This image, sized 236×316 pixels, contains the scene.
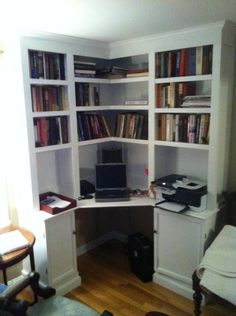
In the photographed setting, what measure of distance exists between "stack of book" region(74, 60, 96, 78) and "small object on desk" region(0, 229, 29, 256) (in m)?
1.50

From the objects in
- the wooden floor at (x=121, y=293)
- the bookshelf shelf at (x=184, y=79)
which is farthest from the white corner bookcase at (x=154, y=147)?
the wooden floor at (x=121, y=293)

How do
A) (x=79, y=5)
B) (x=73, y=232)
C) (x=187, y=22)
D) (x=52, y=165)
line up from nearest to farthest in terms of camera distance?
(x=79, y=5)
(x=187, y=22)
(x=73, y=232)
(x=52, y=165)

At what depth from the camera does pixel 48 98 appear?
2.54 m

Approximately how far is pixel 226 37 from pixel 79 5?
122cm

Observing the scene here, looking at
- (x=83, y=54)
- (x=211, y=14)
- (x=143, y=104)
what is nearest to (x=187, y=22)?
(x=211, y=14)

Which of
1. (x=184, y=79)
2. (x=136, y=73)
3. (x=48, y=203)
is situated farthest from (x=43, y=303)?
(x=136, y=73)

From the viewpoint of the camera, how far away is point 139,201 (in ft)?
8.96

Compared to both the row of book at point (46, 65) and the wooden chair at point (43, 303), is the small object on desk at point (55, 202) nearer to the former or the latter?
the wooden chair at point (43, 303)

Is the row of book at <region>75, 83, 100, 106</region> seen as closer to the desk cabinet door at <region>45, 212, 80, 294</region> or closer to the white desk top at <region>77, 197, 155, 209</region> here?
the white desk top at <region>77, 197, 155, 209</region>

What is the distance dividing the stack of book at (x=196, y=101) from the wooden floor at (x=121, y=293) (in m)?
1.66

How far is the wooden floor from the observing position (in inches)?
94.7

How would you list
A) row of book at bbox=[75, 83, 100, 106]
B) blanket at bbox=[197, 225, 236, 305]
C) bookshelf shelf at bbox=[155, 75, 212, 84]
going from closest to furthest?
blanket at bbox=[197, 225, 236, 305] < bookshelf shelf at bbox=[155, 75, 212, 84] < row of book at bbox=[75, 83, 100, 106]

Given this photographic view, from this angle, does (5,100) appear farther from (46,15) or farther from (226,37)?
(226,37)

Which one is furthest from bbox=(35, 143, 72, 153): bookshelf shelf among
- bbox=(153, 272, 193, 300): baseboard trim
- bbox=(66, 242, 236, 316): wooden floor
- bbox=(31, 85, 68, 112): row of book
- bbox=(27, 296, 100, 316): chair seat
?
bbox=(153, 272, 193, 300): baseboard trim
